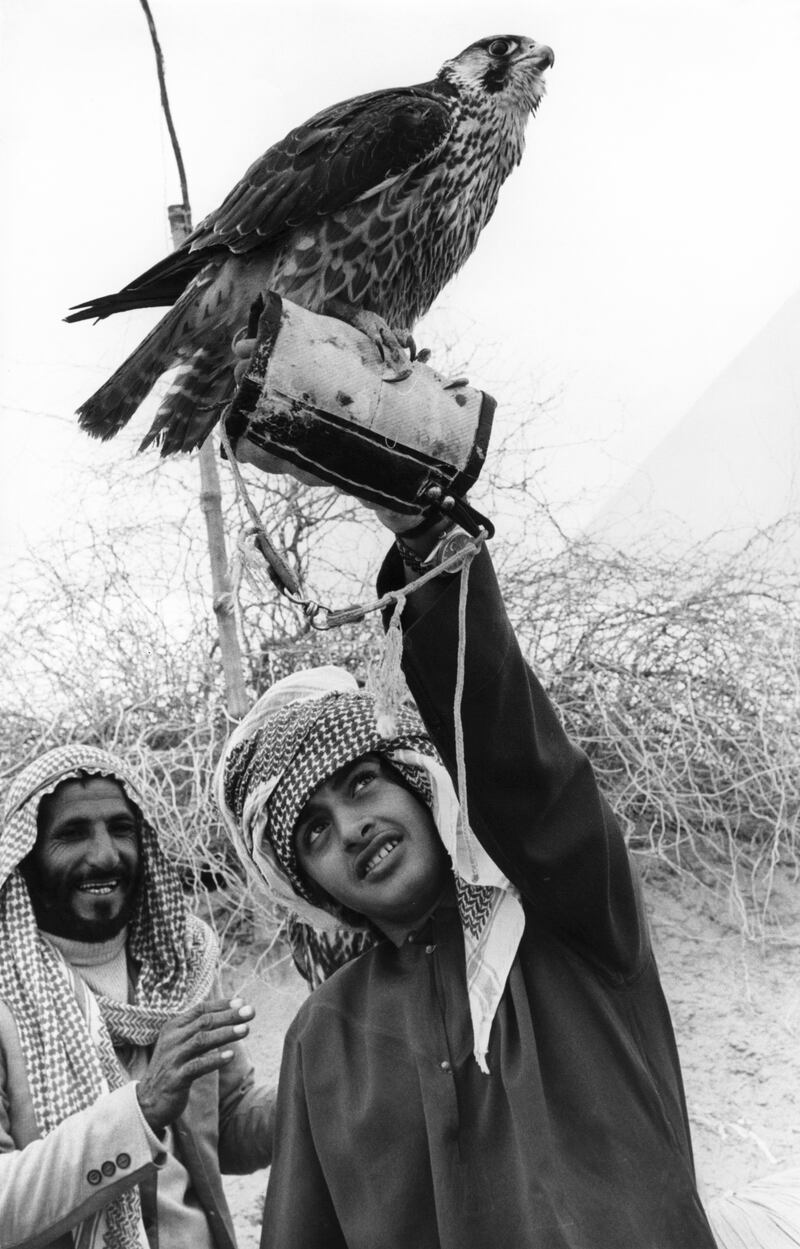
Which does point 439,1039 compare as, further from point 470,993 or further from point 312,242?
point 312,242

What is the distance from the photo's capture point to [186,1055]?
73.4 inches

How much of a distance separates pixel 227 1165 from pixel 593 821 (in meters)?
1.16

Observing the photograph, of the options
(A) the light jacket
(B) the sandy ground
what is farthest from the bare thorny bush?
(A) the light jacket

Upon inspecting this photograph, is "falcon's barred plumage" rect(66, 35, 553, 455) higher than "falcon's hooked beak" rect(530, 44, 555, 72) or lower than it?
lower

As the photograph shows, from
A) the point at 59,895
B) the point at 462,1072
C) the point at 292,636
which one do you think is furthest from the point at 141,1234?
the point at 292,636

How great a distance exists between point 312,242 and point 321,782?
2.93ft

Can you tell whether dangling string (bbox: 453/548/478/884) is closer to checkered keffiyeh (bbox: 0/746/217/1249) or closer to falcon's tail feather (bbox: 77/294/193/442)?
falcon's tail feather (bbox: 77/294/193/442)

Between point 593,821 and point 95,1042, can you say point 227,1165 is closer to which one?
point 95,1042

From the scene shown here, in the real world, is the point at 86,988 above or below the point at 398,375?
below

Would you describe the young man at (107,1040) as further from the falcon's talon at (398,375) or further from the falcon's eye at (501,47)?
the falcon's eye at (501,47)

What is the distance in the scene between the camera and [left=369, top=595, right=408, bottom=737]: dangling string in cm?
146

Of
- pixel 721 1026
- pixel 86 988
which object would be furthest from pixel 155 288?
pixel 721 1026

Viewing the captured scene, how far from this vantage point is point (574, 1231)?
4.58 feet

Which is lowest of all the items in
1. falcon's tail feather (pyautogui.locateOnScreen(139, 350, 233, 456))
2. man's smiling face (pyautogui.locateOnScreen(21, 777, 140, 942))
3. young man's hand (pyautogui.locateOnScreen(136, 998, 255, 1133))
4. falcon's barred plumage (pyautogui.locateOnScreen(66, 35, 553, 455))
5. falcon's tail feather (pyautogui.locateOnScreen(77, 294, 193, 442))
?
young man's hand (pyautogui.locateOnScreen(136, 998, 255, 1133))
